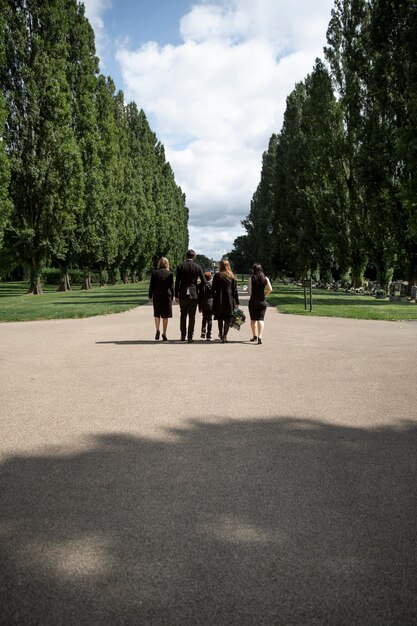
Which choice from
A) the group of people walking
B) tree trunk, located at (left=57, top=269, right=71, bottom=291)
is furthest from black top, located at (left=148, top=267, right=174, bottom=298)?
tree trunk, located at (left=57, top=269, right=71, bottom=291)

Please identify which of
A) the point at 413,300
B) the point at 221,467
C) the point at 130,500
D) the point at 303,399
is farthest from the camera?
the point at 413,300

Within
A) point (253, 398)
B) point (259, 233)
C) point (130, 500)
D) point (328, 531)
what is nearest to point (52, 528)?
point (130, 500)

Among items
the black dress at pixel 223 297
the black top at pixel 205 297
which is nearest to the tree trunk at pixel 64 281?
the black top at pixel 205 297

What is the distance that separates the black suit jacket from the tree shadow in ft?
23.7

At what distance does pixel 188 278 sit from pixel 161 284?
0.61m

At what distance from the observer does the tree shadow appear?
2.32 meters

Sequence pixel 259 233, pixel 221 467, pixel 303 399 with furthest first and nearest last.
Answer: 1. pixel 259 233
2. pixel 303 399
3. pixel 221 467

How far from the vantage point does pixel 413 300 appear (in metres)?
26.7

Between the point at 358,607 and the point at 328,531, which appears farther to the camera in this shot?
the point at 328,531

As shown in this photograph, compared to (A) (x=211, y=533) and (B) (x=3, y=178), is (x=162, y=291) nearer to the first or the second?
(A) (x=211, y=533)

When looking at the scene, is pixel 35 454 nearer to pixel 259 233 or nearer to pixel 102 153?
pixel 102 153

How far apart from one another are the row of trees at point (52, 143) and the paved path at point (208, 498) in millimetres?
25317

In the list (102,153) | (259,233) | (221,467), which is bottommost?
(221,467)

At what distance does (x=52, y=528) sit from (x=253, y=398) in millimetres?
3494
